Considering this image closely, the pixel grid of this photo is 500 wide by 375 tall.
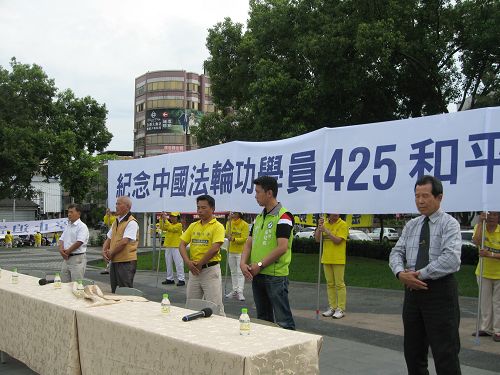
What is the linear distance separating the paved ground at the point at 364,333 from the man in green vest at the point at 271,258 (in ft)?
2.80

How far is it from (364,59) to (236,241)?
7195 mm

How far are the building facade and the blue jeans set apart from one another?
65.4m

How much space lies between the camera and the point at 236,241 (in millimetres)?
9695

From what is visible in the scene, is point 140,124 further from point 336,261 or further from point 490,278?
point 490,278

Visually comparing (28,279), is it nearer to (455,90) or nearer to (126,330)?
(126,330)

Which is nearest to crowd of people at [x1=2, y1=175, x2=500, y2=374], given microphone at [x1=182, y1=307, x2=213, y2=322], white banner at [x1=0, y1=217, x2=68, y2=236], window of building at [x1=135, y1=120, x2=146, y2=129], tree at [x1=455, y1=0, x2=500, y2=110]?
microphone at [x1=182, y1=307, x2=213, y2=322]

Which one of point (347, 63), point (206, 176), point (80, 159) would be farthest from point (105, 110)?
point (206, 176)

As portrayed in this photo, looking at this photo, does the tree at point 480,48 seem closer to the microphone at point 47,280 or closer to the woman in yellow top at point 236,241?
the woman in yellow top at point 236,241

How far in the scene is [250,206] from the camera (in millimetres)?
8023

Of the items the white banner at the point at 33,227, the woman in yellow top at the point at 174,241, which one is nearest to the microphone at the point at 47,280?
the woman in yellow top at the point at 174,241

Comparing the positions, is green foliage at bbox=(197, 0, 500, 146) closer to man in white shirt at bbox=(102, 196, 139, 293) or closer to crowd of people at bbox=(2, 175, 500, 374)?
crowd of people at bbox=(2, 175, 500, 374)

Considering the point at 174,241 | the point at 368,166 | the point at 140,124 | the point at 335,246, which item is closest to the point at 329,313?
the point at 335,246

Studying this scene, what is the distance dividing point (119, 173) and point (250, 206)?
4281mm

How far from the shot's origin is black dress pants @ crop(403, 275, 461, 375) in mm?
3604
